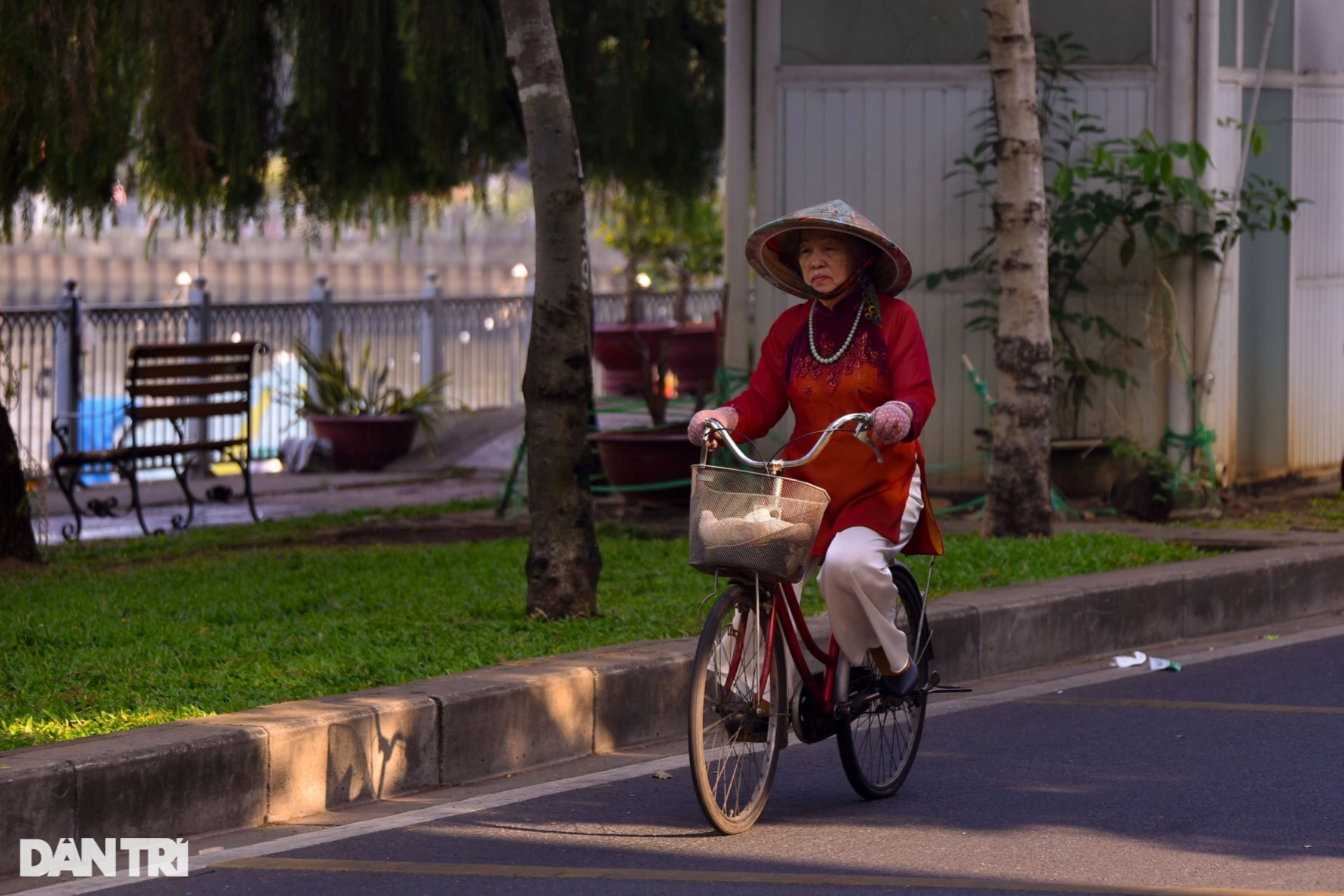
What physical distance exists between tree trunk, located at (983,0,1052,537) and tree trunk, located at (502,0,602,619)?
3.20 meters

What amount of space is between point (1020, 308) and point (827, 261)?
4.57 m

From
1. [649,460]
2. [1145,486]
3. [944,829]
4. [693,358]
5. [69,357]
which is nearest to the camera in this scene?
[944,829]

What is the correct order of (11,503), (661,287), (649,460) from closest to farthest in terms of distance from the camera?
(11,503) → (649,460) → (661,287)

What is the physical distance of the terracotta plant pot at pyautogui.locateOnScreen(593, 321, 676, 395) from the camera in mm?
15023

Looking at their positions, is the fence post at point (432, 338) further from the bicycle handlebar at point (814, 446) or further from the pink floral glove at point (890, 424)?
the pink floral glove at point (890, 424)

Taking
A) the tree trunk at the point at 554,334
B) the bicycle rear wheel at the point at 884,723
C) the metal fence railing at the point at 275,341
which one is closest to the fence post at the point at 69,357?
the metal fence railing at the point at 275,341

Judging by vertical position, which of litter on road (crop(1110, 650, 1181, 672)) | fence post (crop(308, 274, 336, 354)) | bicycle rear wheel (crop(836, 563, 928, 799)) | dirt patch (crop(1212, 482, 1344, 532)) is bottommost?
litter on road (crop(1110, 650, 1181, 672))

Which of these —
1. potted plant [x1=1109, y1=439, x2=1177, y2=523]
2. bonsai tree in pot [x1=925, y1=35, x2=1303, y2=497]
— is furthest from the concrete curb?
bonsai tree in pot [x1=925, y1=35, x2=1303, y2=497]

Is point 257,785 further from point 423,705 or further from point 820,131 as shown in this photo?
point 820,131

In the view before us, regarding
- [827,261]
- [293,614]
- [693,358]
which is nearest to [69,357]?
[693,358]

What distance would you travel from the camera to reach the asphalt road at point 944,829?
475 centimetres

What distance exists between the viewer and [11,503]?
917 centimetres

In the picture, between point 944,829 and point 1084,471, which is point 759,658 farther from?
point 1084,471

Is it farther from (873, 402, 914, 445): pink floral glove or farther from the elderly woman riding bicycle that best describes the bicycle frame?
(873, 402, 914, 445): pink floral glove
